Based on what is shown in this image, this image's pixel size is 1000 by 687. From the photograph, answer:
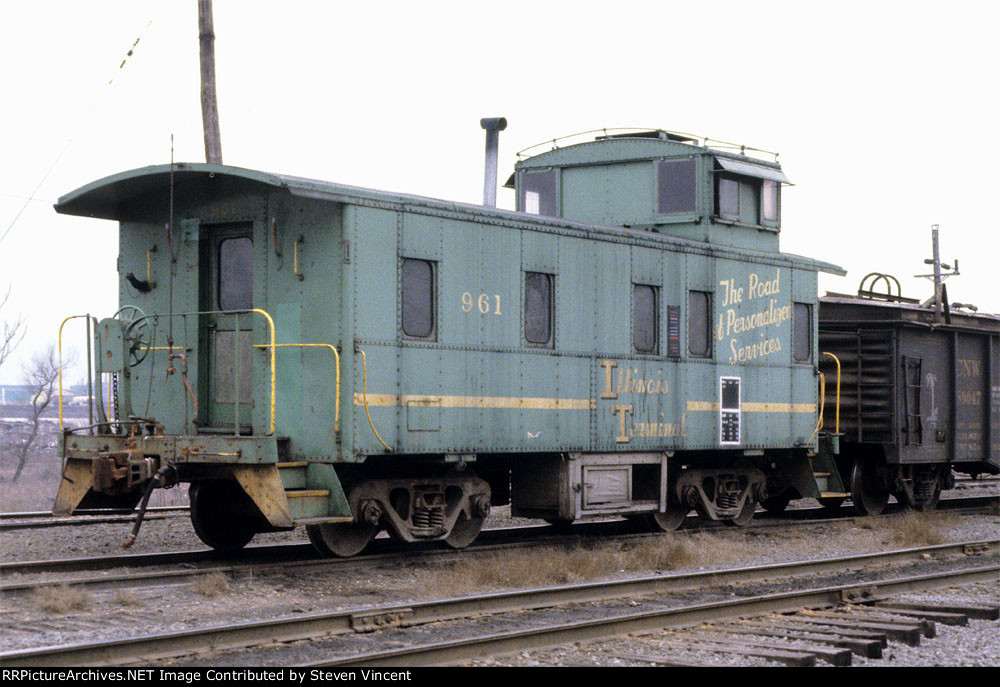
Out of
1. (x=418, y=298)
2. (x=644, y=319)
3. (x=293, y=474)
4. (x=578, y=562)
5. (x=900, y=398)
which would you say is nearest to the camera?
(x=293, y=474)

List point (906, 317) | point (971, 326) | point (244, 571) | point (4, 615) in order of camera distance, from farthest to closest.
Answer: point (971, 326), point (906, 317), point (244, 571), point (4, 615)

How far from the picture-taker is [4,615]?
357 inches

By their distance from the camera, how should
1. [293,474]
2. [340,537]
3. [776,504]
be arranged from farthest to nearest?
[776,504]
[340,537]
[293,474]

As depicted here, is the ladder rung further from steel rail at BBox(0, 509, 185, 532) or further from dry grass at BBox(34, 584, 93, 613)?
steel rail at BBox(0, 509, 185, 532)

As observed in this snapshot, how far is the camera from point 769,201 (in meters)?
17.0

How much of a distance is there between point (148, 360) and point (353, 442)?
2840 millimetres

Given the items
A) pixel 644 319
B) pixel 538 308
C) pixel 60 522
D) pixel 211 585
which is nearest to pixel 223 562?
pixel 211 585

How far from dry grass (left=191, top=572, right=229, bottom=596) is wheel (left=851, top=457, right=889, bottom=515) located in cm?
1161

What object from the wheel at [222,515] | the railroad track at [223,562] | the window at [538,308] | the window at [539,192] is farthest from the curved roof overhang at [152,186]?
the window at [539,192]

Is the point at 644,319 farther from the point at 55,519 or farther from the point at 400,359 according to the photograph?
the point at 55,519

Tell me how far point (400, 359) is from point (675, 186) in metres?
5.73

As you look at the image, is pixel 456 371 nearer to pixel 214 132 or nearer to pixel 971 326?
pixel 214 132

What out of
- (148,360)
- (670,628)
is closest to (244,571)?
(148,360)

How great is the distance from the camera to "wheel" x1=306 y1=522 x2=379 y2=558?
→ 12.3 meters
